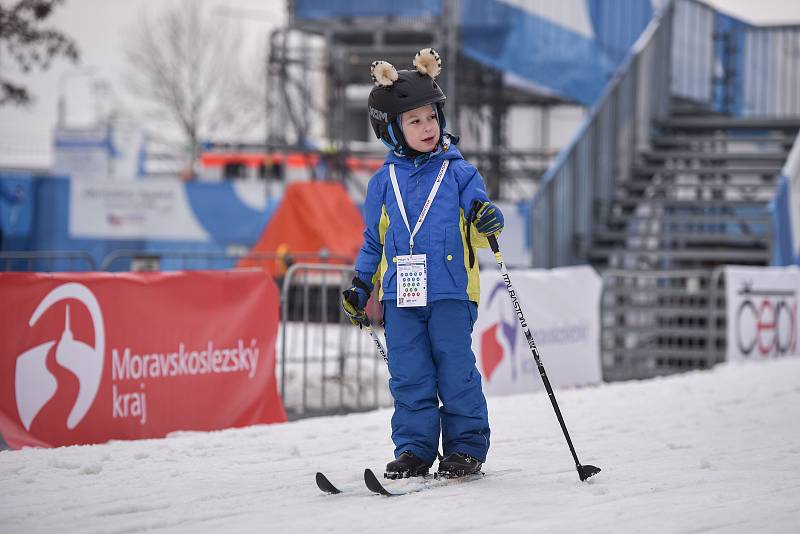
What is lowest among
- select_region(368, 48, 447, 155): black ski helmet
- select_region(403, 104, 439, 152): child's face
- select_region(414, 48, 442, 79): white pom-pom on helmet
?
select_region(403, 104, 439, 152): child's face

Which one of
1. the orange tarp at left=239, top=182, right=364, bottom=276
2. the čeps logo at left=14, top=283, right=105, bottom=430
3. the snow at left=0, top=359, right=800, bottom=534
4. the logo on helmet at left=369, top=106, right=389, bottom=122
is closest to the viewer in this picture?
the snow at left=0, top=359, right=800, bottom=534

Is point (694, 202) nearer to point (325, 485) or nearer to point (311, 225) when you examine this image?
point (311, 225)

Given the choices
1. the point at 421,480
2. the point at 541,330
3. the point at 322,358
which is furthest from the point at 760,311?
the point at 421,480

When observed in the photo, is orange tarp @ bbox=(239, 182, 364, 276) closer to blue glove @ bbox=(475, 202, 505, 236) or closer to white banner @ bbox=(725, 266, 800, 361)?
white banner @ bbox=(725, 266, 800, 361)

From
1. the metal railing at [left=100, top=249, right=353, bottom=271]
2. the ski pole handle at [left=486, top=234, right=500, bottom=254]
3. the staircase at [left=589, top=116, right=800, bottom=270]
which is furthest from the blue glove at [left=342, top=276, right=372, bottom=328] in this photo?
the staircase at [left=589, top=116, right=800, bottom=270]

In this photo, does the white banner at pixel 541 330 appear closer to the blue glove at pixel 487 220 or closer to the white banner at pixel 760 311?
the white banner at pixel 760 311

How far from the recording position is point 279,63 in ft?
65.3

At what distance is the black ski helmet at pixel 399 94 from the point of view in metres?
5.41

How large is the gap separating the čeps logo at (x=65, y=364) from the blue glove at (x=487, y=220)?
283 cm

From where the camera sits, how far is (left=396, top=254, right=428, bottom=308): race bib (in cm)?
528

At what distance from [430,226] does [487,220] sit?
0.84ft

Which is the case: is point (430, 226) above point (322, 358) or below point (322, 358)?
above

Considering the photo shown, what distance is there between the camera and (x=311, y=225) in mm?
17125

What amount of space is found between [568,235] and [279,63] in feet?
24.8
